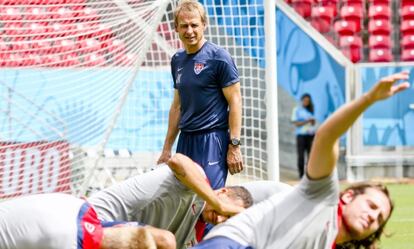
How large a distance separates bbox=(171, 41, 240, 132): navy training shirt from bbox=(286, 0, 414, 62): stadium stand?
34.4ft

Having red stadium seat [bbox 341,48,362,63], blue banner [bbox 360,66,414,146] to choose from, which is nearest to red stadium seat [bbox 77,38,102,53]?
blue banner [bbox 360,66,414,146]

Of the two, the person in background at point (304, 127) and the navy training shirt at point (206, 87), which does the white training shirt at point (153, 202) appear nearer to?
the navy training shirt at point (206, 87)

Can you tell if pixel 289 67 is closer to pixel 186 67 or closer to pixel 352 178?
pixel 352 178

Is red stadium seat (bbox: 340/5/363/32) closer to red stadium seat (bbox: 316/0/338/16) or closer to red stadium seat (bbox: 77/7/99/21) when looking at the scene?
red stadium seat (bbox: 316/0/338/16)

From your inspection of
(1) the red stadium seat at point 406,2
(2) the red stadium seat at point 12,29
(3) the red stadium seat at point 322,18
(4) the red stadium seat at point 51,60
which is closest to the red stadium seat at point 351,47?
(3) the red stadium seat at point 322,18

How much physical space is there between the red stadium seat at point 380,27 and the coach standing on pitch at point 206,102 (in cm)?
1114

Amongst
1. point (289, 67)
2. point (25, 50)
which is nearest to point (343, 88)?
point (289, 67)

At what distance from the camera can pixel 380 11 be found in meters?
17.9

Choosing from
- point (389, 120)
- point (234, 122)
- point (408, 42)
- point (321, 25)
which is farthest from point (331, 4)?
Answer: point (234, 122)

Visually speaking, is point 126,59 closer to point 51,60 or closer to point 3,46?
point 51,60

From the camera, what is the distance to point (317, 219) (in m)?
4.23

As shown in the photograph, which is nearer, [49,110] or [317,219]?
[317,219]

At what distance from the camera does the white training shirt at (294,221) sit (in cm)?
420

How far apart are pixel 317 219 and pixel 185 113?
9.37 feet
